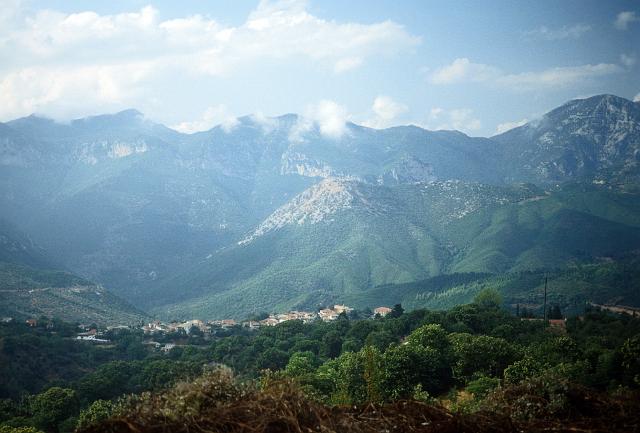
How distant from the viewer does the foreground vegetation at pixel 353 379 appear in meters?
10.5

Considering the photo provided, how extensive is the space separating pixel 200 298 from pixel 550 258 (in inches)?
4892

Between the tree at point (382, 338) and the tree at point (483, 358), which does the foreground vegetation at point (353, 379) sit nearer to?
the tree at point (483, 358)

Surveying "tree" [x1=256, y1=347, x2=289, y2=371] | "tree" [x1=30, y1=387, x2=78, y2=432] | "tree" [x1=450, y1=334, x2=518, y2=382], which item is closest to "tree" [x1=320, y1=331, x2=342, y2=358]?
"tree" [x1=256, y1=347, x2=289, y2=371]

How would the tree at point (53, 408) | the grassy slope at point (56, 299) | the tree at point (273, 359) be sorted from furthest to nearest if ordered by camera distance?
1. the grassy slope at point (56, 299)
2. the tree at point (273, 359)
3. the tree at point (53, 408)

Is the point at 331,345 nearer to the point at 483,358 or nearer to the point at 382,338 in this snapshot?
the point at 382,338

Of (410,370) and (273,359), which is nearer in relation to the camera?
(410,370)

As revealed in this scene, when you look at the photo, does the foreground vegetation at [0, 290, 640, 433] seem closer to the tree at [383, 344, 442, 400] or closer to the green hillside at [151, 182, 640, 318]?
the tree at [383, 344, 442, 400]

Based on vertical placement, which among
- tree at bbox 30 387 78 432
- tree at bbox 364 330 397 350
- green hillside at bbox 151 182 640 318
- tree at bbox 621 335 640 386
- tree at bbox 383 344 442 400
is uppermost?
tree at bbox 621 335 640 386

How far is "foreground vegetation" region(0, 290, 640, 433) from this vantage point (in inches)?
413

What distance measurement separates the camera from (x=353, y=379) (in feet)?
131

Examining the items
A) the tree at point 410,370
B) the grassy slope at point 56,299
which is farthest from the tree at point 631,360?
the grassy slope at point 56,299

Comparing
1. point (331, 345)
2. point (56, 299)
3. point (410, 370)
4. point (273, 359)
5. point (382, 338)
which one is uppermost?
point (410, 370)

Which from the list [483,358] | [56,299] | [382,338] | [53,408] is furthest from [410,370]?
[56,299]

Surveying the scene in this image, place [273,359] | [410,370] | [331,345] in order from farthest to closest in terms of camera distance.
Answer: [331,345], [273,359], [410,370]
